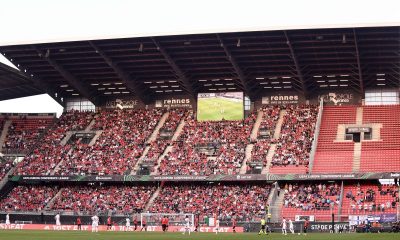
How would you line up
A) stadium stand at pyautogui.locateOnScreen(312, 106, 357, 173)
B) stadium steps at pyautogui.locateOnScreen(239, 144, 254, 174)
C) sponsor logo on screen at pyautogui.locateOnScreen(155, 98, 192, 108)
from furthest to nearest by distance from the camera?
1. sponsor logo on screen at pyautogui.locateOnScreen(155, 98, 192, 108)
2. stadium steps at pyautogui.locateOnScreen(239, 144, 254, 174)
3. stadium stand at pyautogui.locateOnScreen(312, 106, 357, 173)

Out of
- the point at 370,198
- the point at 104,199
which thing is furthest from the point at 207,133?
the point at 370,198

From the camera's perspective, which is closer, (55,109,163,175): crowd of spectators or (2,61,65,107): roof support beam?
(55,109,163,175): crowd of spectators

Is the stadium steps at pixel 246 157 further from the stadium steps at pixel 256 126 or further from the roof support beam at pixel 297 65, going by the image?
the roof support beam at pixel 297 65

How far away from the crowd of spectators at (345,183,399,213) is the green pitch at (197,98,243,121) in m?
17.8

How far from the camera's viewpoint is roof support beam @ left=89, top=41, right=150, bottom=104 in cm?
7772

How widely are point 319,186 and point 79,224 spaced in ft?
72.7

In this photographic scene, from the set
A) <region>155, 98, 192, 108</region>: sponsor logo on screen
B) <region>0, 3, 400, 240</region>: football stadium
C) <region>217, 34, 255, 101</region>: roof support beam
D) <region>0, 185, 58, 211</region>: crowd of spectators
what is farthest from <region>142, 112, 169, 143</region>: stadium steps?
<region>0, 185, 58, 211</region>: crowd of spectators

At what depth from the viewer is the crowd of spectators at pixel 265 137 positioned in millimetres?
77938

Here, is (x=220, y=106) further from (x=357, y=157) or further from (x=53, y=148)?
(x=53, y=148)

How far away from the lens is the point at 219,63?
79.1 metres

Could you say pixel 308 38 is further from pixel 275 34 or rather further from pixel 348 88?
pixel 348 88

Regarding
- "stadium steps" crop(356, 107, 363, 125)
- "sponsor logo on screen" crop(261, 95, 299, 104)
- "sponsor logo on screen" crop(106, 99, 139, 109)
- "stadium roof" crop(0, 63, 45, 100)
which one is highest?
"stadium roof" crop(0, 63, 45, 100)

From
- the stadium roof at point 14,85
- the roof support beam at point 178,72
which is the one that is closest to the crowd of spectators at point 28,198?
the stadium roof at point 14,85

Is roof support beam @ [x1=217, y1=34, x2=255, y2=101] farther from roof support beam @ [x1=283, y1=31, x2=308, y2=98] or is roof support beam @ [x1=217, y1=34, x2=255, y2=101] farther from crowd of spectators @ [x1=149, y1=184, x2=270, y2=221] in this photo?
crowd of spectators @ [x1=149, y1=184, x2=270, y2=221]
